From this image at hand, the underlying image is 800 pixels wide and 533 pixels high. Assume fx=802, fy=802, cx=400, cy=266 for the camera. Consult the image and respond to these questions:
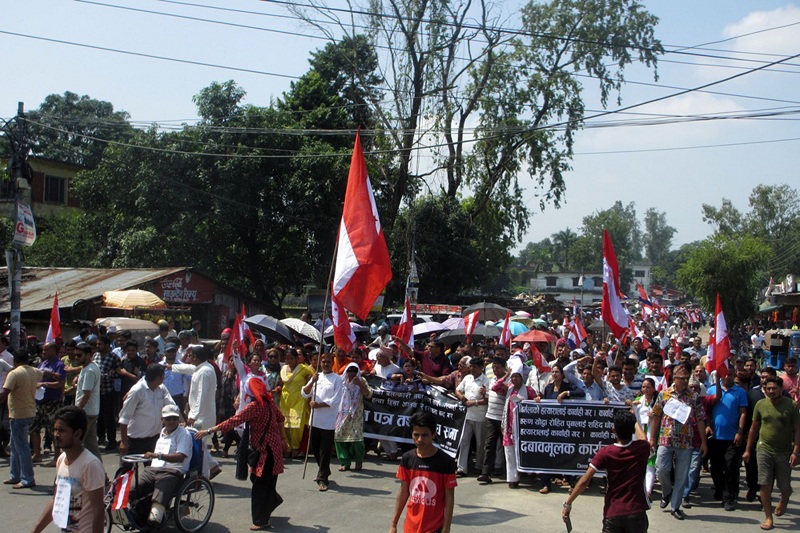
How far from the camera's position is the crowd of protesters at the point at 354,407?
29.2ft

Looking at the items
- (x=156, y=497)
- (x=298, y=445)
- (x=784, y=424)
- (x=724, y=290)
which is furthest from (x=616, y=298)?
(x=724, y=290)

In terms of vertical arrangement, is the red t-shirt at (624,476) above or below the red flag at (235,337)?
below

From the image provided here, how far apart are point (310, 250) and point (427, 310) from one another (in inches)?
281

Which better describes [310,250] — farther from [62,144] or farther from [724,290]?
[62,144]

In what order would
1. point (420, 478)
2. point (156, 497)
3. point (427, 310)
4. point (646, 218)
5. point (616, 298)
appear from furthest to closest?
point (646, 218) → point (427, 310) → point (616, 298) → point (156, 497) → point (420, 478)

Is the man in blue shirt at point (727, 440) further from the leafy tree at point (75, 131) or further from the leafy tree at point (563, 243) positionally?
the leafy tree at point (563, 243)

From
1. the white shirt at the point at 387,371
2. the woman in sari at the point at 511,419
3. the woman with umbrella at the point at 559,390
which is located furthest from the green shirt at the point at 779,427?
the white shirt at the point at 387,371

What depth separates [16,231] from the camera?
14.9 meters

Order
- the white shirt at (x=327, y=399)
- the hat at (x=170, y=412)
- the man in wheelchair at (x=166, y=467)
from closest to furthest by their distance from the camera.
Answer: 1. the man in wheelchair at (x=166, y=467)
2. the hat at (x=170, y=412)
3. the white shirt at (x=327, y=399)

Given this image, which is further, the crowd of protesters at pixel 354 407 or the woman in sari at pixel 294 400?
the woman in sari at pixel 294 400

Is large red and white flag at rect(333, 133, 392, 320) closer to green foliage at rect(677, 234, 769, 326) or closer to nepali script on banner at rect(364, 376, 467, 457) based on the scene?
nepali script on banner at rect(364, 376, 467, 457)

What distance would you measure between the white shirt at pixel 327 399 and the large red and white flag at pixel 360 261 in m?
1.40

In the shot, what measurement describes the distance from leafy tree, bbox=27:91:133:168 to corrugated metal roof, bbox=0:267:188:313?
23896 mm

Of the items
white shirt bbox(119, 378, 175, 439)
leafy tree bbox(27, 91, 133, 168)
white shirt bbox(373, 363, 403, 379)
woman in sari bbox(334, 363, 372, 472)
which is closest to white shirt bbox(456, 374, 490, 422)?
woman in sari bbox(334, 363, 372, 472)
